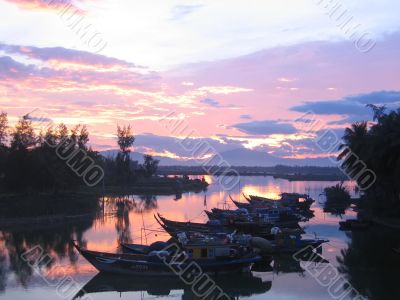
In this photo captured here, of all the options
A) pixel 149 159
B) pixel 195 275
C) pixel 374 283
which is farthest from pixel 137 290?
pixel 149 159

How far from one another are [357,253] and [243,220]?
7.81 metres

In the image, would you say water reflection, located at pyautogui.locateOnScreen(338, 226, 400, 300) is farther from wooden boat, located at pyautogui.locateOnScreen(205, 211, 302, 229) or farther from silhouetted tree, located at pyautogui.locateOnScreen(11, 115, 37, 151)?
silhouetted tree, located at pyautogui.locateOnScreen(11, 115, 37, 151)

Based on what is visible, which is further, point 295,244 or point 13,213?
point 13,213

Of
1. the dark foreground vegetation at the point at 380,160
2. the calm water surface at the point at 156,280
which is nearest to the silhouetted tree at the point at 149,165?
the dark foreground vegetation at the point at 380,160

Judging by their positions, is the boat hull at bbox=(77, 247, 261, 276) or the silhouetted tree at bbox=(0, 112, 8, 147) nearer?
the boat hull at bbox=(77, 247, 261, 276)

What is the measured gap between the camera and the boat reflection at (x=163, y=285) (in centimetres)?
1719

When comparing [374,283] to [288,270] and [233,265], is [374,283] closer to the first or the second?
[288,270]

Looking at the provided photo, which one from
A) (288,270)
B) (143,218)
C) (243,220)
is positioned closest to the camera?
(288,270)

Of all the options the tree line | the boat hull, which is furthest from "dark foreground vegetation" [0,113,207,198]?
the boat hull

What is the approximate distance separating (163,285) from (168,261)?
84 centimetres

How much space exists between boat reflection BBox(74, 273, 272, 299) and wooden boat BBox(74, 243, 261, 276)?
0.83 ft

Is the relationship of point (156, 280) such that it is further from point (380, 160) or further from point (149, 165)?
point (149, 165)

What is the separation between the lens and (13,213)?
3488 cm

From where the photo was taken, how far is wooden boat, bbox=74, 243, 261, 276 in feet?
59.4
